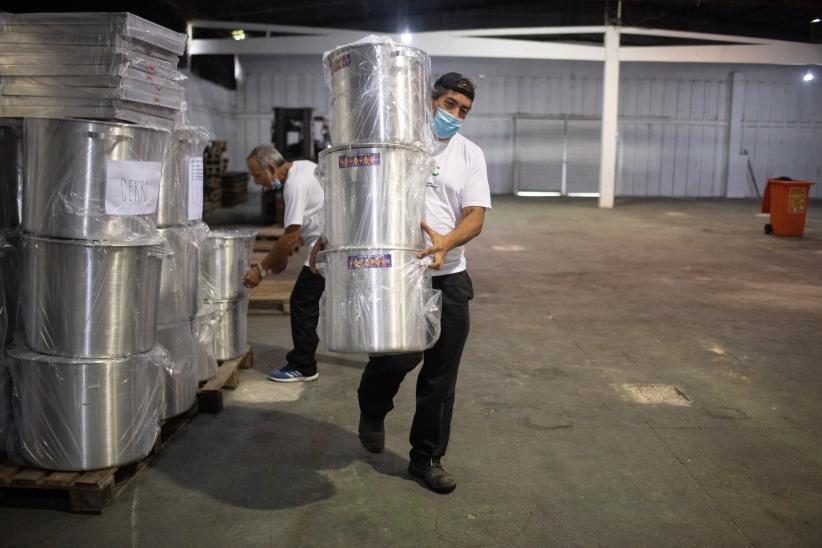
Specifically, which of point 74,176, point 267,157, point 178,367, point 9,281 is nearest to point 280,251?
point 267,157

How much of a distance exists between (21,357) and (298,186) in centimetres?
222

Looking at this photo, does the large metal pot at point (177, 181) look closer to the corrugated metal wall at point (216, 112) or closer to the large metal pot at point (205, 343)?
the large metal pot at point (205, 343)

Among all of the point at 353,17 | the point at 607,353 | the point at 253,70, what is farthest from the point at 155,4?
the point at 607,353

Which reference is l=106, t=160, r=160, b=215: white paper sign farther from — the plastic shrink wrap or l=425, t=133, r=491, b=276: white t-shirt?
l=425, t=133, r=491, b=276: white t-shirt

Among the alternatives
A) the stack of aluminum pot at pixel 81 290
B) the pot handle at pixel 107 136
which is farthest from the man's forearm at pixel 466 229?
the pot handle at pixel 107 136

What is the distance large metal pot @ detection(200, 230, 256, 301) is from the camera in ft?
16.8

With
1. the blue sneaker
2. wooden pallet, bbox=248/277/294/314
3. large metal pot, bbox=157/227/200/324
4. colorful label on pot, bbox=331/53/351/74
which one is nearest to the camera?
colorful label on pot, bbox=331/53/351/74

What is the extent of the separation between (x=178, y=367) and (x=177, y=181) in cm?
101

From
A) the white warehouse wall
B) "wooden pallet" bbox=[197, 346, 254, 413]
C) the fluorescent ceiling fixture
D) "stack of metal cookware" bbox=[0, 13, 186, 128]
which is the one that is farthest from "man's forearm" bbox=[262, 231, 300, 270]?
the fluorescent ceiling fixture

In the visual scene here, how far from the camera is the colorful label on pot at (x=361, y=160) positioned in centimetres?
289

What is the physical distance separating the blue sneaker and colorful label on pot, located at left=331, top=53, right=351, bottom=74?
8.82ft

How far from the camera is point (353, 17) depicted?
21422 mm

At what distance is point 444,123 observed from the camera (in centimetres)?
340

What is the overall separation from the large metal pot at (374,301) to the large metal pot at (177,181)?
1.43m
